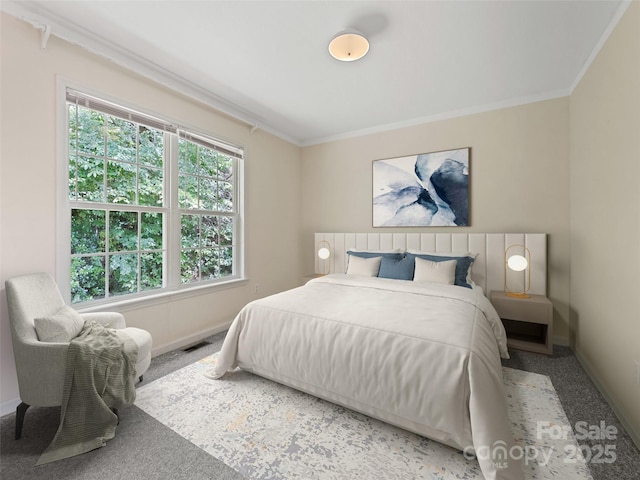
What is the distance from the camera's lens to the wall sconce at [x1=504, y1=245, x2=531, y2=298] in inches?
108

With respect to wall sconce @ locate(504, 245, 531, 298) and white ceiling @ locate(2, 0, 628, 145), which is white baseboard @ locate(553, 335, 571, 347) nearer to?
wall sconce @ locate(504, 245, 531, 298)

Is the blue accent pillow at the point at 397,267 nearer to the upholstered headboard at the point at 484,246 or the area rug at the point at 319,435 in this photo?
the upholstered headboard at the point at 484,246

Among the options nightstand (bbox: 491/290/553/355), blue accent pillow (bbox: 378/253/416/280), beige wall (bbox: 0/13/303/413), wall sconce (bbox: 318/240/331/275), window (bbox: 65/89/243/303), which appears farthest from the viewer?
wall sconce (bbox: 318/240/331/275)

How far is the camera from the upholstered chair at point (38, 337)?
152cm

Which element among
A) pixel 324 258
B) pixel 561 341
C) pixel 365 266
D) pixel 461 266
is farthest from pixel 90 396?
pixel 561 341

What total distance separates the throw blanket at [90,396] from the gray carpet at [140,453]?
0.06 m

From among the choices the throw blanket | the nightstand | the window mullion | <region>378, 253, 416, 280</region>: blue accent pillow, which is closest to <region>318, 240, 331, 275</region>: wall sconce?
<region>378, 253, 416, 280</region>: blue accent pillow

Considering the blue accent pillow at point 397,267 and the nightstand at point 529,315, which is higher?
A: the blue accent pillow at point 397,267

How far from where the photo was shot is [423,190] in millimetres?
3541

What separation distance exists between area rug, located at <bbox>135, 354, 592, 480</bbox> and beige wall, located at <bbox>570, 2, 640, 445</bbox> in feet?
1.50

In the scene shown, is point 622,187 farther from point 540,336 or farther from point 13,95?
point 13,95

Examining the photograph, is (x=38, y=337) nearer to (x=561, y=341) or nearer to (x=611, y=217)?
(x=611, y=217)

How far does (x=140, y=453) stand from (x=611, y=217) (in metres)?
3.37

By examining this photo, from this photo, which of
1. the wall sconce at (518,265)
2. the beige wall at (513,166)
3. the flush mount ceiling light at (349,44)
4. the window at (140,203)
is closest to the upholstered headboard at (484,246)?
the wall sconce at (518,265)
